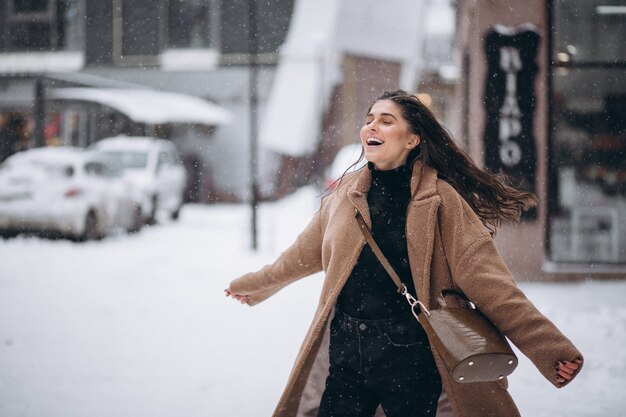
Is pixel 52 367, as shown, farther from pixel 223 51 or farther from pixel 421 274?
pixel 223 51

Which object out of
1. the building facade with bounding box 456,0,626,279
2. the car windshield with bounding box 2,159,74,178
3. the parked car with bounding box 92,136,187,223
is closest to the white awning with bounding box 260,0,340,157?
the parked car with bounding box 92,136,187,223

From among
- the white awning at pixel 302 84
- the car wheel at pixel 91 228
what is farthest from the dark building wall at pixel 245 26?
the car wheel at pixel 91 228

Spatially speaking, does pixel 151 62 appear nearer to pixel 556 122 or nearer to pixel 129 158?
pixel 129 158

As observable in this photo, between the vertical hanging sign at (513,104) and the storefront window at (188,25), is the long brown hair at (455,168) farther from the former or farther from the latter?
the storefront window at (188,25)

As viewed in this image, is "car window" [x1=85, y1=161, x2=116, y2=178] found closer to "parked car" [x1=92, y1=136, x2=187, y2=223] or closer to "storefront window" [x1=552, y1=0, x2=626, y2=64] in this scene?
"parked car" [x1=92, y1=136, x2=187, y2=223]

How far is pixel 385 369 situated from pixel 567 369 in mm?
643

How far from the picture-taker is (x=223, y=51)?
2256cm

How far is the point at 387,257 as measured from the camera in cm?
276

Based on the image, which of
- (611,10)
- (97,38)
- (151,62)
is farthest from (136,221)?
(97,38)

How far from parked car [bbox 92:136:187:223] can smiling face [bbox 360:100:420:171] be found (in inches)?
500

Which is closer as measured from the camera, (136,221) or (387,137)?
(387,137)

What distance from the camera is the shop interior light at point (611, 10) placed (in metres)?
9.38

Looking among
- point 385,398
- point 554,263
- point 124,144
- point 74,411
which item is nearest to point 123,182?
point 124,144

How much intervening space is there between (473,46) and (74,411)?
684 cm
